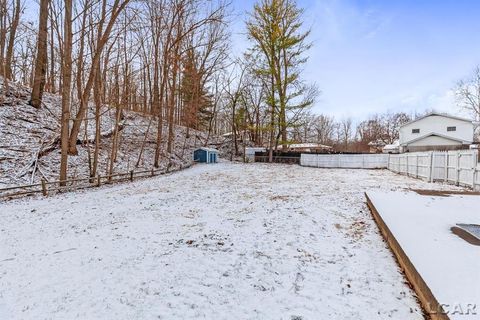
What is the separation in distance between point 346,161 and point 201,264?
21.5m

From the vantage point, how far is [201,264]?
3979 millimetres

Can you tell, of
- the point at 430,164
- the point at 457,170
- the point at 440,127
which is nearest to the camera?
the point at 457,170

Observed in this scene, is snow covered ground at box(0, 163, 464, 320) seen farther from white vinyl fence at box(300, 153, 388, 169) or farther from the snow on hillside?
white vinyl fence at box(300, 153, 388, 169)

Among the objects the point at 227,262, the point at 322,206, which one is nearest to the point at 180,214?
the point at 227,262

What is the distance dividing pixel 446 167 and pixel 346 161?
11268mm

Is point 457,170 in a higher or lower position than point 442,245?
higher

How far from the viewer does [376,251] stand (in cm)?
433

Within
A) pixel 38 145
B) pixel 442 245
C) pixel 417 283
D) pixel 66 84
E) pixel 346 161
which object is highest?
pixel 66 84

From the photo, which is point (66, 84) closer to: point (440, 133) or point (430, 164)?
point (430, 164)

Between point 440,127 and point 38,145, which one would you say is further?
point 440,127

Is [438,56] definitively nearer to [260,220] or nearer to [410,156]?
[410,156]

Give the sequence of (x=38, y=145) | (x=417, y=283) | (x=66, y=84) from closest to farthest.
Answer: (x=417, y=283) → (x=66, y=84) → (x=38, y=145)

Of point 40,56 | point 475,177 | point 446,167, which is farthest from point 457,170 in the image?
point 40,56

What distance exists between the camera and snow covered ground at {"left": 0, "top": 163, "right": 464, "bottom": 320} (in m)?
2.95
